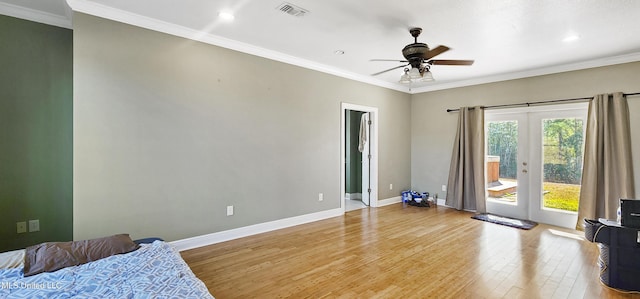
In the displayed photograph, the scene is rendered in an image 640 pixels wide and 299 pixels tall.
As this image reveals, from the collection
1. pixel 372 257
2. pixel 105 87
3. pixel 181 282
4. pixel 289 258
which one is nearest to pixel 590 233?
pixel 372 257

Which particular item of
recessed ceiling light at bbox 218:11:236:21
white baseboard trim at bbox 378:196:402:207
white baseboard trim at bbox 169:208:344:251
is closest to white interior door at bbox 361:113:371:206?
white baseboard trim at bbox 378:196:402:207

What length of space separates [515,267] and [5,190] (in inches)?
228

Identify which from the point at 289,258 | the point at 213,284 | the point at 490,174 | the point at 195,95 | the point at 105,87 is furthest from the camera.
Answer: the point at 490,174

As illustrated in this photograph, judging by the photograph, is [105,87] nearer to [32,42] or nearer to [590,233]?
[32,42]

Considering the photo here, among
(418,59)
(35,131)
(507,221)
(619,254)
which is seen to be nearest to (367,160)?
(507,221)

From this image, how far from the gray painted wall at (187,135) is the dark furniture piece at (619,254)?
356 cm

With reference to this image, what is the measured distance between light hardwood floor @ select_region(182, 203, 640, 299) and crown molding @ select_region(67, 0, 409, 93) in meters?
2.72

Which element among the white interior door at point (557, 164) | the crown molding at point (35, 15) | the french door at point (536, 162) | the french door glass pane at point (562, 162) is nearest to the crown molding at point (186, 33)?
the crown molding at point (35, 15)

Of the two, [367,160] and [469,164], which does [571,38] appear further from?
[367,160]

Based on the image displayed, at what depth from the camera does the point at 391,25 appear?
3244mm

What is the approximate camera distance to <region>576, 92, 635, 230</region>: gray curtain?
4.05 metres

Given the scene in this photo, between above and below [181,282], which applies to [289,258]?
below

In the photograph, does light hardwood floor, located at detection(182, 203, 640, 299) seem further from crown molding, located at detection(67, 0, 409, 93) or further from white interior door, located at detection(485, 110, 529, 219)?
crown molding, located at detection(67, 0, 409, 93)

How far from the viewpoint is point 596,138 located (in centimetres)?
424
